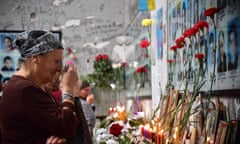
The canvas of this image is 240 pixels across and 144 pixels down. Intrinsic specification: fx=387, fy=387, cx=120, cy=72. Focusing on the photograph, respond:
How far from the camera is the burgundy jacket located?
1643mm

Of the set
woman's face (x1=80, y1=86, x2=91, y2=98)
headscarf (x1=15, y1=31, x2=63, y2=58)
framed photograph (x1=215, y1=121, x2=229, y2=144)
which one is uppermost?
headscarf (x1=15, y1=31, x2=63, y2=58)

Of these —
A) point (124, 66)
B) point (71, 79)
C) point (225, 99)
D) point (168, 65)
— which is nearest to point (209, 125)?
point (225, 99)

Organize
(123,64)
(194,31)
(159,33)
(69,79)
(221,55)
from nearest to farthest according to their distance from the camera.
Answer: (69,79) < (221,55) < (194,31) < (159,33) < (123,64)

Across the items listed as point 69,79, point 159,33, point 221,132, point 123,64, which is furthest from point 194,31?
point 123,64

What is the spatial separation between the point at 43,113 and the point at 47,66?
0.25m

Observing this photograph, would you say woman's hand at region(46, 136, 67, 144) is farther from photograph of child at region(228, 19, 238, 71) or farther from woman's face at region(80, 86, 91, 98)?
woman's face at region(80, 86, 91, 98)

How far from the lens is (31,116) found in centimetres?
164

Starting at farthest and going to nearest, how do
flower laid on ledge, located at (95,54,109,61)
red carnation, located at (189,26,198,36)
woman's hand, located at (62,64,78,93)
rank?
flower laid on ledge, located at (95,54,109,61), red carnation, located at (189,26,198,36), woman's hand, located at (62,64,78,93)

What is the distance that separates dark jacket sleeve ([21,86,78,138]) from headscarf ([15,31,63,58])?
0.21 metres

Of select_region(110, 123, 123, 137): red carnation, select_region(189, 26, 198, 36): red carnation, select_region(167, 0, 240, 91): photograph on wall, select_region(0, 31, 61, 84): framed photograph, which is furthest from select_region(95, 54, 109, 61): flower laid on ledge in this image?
select_region(189, 26, 198, 36): red carnation

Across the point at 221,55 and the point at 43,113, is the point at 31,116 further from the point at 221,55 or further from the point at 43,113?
the point at 221,55

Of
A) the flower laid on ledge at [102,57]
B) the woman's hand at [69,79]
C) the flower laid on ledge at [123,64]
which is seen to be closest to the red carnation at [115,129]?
the woman's hand at [69,79]

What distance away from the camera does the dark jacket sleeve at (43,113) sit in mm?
1641

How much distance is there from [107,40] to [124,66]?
2.55 feet
